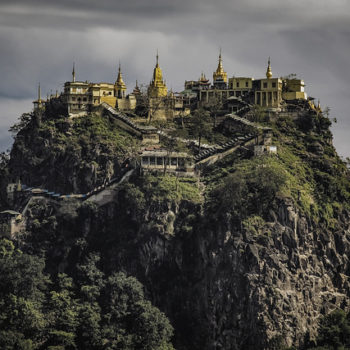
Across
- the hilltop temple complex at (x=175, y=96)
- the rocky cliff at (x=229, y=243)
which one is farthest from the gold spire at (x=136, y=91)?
the rocky cliff at (x=229, y=243)

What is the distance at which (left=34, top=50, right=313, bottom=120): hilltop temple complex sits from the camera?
372 feet

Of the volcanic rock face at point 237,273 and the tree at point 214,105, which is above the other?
the tree at point 214,105

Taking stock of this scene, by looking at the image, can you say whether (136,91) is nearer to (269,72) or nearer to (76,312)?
(269,72)

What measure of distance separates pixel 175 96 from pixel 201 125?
9843 millimetres

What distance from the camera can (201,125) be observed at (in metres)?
109

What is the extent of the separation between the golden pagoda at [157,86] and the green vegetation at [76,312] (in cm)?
2608

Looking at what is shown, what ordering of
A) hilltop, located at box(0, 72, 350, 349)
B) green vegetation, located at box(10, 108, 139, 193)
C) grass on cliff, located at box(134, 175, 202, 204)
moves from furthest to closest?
1. green vegetation, located at box(10, 108, 139, 193)
2. grass on cliff, located at box(134, 175, 202, 204)
3. hilltop, located at box(0, 72, 350, 349)

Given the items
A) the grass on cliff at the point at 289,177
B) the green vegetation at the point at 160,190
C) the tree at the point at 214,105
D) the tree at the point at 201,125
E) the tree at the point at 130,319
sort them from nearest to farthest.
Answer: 1. the tree at the point at 130,319
2. the grass on cliff at the point at 289,177
3. the green vegetation at the point at 160,190
4. the tree at the point at 201,125
5. the tree at the point at 214,105

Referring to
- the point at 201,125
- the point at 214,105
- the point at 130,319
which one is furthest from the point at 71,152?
the point at 130,319

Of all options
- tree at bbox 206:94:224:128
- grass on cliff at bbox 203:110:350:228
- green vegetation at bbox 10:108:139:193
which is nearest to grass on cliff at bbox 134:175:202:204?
grass on cliff at bbox 203:110:350:228

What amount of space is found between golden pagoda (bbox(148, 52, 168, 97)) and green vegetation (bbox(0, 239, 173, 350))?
26.1 metres

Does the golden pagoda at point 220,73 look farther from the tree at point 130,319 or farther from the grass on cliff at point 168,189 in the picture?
the tree at point 130,319

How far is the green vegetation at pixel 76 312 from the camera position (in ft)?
303

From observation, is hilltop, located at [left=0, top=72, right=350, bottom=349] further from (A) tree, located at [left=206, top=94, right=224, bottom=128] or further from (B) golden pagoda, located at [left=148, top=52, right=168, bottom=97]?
(B) golden pagoda, located at [left=148, top=52, right=168, bottom=97]
